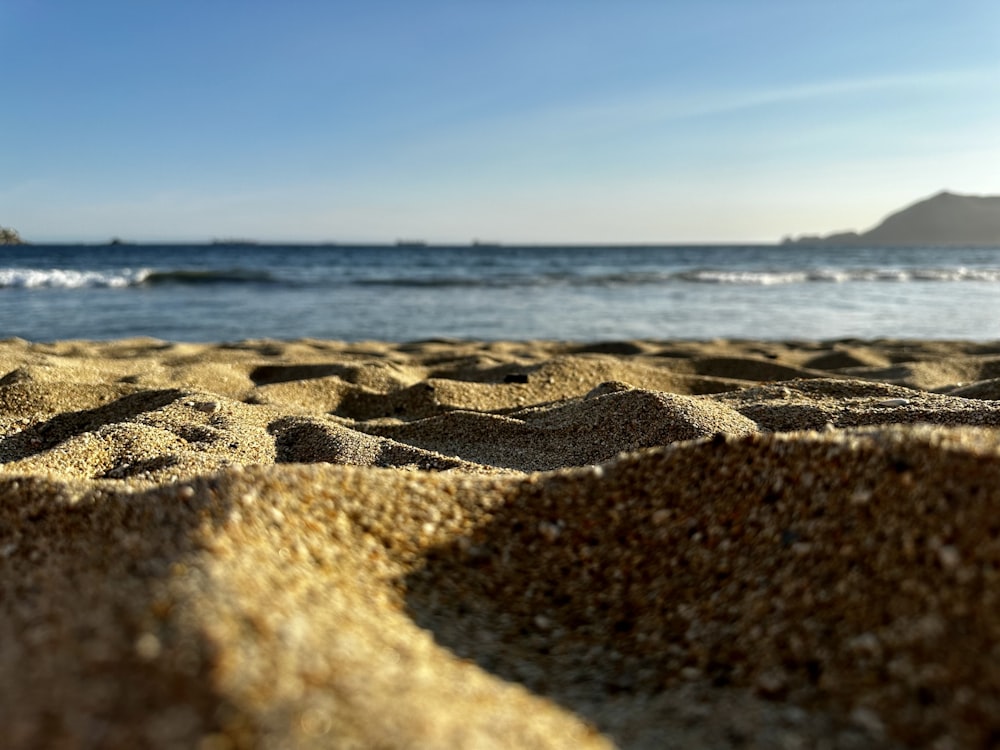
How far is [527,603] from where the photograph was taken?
6.04 ft

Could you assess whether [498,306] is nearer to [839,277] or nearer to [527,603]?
[527,603]

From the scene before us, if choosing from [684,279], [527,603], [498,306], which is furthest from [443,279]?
[527,603]

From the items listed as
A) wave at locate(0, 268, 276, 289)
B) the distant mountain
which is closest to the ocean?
wave at locate(0, 268, 276, 289)

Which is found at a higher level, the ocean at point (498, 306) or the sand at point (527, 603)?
the ocean at point (498, 306)

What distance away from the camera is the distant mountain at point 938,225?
4085 inches

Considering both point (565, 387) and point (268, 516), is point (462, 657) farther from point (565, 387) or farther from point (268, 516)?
point (565, 387)

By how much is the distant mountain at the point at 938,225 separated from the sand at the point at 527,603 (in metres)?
115

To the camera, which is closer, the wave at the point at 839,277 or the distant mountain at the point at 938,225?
the wave at the point at 839,277

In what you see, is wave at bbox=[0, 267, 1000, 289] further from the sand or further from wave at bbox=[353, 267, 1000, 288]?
the sand

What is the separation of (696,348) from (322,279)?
722 inches

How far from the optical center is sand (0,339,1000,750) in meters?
1.17

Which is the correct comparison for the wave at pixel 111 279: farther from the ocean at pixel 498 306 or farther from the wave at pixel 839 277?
the wave at pixel 839 277

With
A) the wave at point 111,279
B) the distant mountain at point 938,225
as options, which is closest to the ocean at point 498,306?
the wave at point 111,279

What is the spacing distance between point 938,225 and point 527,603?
130500 mm
